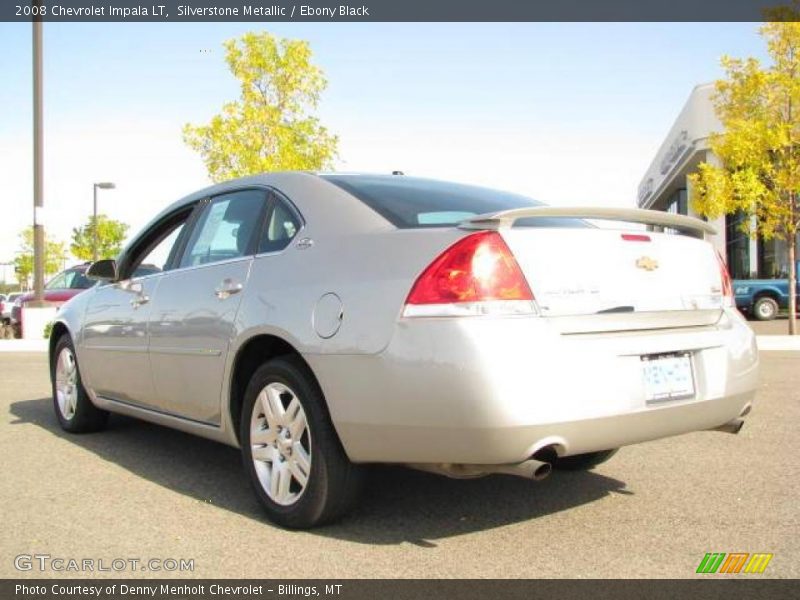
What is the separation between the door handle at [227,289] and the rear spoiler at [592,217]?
48.6 inches

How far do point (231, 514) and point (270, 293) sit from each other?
1.02 m

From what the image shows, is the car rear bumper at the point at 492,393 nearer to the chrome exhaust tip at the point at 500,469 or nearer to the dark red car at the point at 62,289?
the chrome exhaust tip at the point at 500,469

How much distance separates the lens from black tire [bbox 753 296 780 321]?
21875 mm

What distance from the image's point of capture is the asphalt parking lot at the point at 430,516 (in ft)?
9.59

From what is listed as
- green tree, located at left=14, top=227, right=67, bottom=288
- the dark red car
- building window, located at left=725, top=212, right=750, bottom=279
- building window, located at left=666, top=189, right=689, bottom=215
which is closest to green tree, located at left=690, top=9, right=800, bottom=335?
the dark red car

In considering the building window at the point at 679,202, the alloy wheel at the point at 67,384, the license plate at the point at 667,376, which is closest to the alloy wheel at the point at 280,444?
the license plate at the point at 667,376

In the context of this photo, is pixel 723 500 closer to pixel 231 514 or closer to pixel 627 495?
pixel 627 495

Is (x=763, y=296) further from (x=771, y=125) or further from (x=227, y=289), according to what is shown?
(x=227, y=289)

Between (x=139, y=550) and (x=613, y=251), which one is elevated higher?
(x=613, y=251)

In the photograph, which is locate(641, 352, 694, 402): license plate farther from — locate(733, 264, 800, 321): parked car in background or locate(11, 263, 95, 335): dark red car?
locate(733, 264, 800, 321): parked car in background

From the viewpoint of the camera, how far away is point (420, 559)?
117 inches

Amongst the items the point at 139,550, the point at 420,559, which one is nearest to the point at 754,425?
the point at 420,559

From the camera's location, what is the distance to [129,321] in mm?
4668

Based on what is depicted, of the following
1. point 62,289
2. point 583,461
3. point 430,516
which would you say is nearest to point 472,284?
point 430,516
